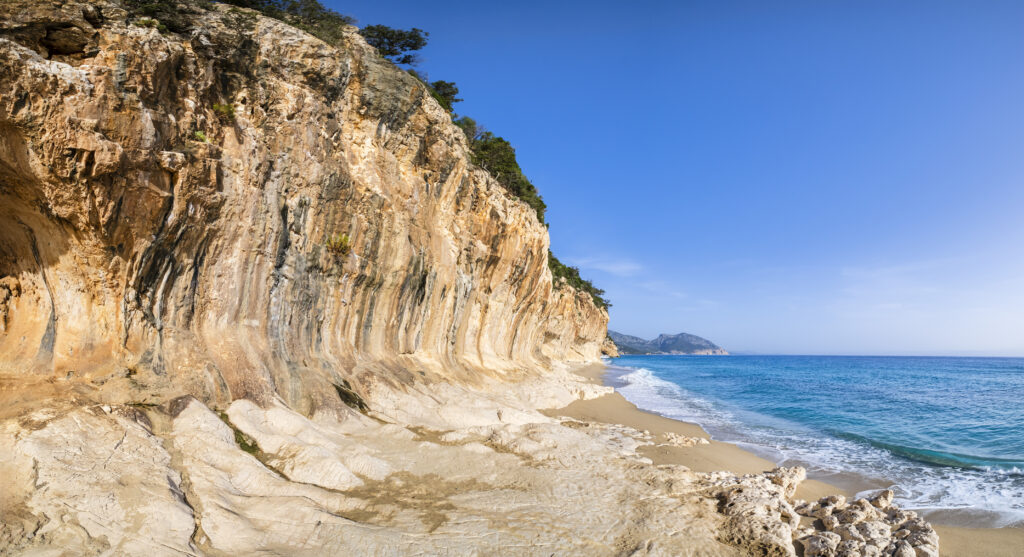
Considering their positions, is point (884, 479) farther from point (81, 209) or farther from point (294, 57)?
point (294, 57)

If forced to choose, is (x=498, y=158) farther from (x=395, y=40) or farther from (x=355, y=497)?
(x=355, y=497)

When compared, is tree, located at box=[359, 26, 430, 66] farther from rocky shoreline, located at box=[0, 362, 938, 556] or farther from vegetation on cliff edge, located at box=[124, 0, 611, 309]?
rocky shoreline, located at box=[0, 362, 938, 556]

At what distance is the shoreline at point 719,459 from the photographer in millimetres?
7660

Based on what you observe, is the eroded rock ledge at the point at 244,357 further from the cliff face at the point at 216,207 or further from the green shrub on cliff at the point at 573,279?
the green shrub on cliff at the point at 573,279

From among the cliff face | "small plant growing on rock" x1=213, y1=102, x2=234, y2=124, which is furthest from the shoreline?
"small plant growing on rock" x1=213, y1=102, x2=234, y2=124

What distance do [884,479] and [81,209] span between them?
18631mm

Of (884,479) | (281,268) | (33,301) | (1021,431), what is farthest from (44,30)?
(1021,431)

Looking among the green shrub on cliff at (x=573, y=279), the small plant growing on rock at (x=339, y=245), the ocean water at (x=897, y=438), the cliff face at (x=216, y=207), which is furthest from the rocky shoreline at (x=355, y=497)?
the green shrub on cliff at (x=573, y=279)

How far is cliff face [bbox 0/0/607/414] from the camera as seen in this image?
27.2 ft

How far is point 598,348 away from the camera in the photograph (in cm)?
7262

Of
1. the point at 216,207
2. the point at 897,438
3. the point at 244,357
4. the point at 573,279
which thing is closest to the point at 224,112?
the point at 216,207

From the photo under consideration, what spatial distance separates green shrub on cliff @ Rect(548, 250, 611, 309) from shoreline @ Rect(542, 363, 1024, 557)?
93.1 ft

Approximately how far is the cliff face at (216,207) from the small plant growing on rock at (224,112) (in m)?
0.05

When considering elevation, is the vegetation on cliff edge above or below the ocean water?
above
